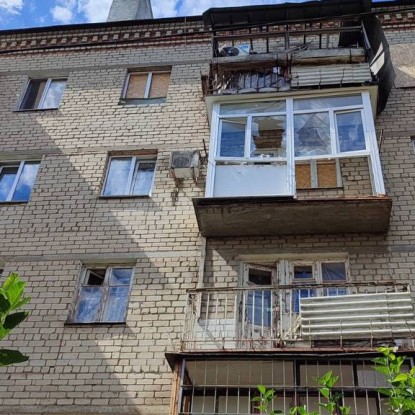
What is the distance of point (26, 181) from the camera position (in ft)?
31.6

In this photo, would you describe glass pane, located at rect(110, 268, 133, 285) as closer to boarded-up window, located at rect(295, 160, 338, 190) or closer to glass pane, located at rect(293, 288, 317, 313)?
glass pane, located at rect(293, 288, 317, 313)

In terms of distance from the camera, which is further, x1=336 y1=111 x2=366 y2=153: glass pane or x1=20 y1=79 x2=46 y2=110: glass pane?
x1=20 y1=79 x2=46 y2=110: glass pane

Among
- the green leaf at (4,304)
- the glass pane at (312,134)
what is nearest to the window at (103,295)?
the glass pane at (312,134)

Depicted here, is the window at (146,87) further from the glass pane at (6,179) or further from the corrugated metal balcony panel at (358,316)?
the corrugated metal balcony panel at (358,316)

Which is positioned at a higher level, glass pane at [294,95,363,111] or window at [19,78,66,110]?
window at [19,78,66,110]

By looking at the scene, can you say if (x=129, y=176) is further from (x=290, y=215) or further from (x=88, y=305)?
(x=290, y=215)

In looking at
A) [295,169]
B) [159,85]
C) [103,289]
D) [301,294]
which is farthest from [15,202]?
[301,294]

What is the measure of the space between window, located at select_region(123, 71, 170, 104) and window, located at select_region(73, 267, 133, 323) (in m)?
3.77

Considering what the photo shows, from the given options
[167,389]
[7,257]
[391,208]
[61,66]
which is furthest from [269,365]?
[61,66]

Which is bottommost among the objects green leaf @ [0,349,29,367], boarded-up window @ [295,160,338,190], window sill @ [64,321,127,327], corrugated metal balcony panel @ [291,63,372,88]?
green leaf @ [0,349,29,367]

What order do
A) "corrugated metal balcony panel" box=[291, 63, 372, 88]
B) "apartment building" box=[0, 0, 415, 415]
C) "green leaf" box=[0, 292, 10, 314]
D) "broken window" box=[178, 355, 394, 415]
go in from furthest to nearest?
"corrugated metal balcony panel" box=[291, 63, 372, 88], "apartment building" box=[0, 0, 415, 415], "broken window" box=[178, 355, 394, 415], "green leaf" box=[0, 292, 10, 314]

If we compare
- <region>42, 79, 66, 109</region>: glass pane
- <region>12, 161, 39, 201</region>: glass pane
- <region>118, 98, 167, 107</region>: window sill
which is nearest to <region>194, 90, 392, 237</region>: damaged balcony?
<region>118, 98, 167, 107</region>: window sill

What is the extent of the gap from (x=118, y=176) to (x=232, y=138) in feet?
7.00

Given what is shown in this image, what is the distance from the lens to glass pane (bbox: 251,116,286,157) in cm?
872
